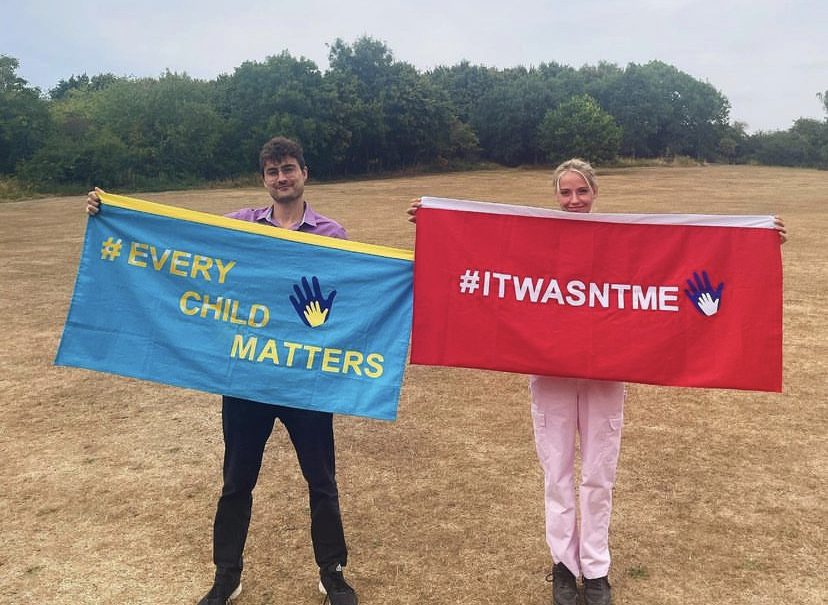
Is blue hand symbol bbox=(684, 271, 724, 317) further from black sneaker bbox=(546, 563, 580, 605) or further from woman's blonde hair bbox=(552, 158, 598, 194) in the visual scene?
black sneaker bbox=(546, 563, 580, 605)

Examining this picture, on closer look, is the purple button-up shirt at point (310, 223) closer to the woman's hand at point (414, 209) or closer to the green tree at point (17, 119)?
the woman's hand at point (414, 209)

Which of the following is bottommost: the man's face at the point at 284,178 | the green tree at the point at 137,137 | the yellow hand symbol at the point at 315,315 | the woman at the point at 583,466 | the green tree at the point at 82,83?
the woman at the point at 583,466

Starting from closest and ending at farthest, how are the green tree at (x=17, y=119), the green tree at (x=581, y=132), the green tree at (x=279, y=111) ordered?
the green tree at (x=17, y=119), the green tree at (x=279, y=111), the green tree at (x=581, y=132)

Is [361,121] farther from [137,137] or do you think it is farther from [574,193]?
[574,193]

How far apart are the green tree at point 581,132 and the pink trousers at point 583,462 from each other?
52.7m

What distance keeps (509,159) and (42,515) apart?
5992cm

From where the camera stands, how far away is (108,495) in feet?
14.9

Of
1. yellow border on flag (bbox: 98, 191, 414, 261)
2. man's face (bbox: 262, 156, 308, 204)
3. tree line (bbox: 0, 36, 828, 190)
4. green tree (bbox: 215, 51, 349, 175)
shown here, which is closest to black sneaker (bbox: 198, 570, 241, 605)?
yellow border on flag (bbox: 98, 191, 414, 261)

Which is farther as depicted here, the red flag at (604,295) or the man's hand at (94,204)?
the man's hand at (94,204)

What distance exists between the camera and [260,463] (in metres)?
3.23

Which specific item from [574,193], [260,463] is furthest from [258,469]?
[574,193]

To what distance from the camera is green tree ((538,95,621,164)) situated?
177 ft

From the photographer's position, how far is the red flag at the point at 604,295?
11.3 ft

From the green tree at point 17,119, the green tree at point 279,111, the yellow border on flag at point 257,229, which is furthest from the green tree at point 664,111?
the yellow border on flag at point 257,229
